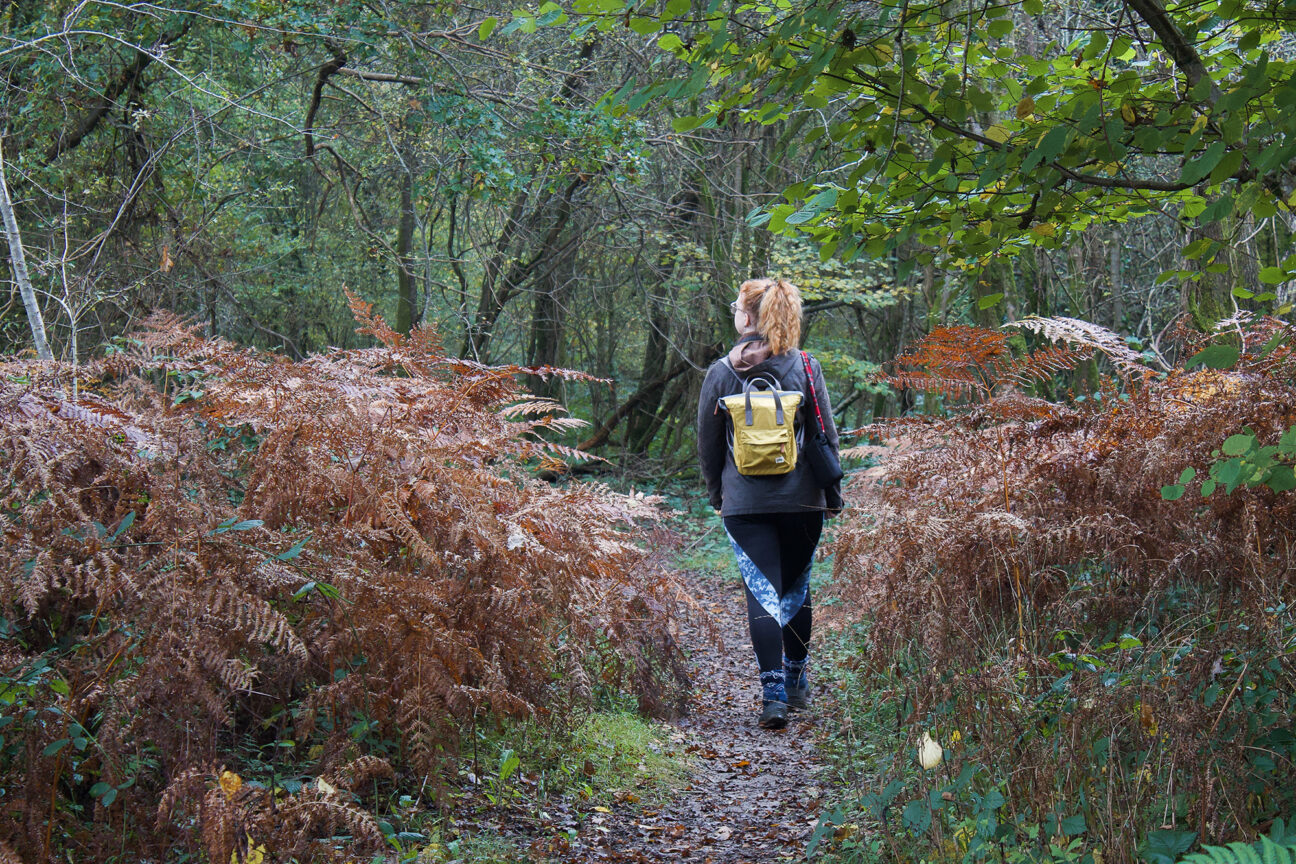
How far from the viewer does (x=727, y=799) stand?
13.3 ft

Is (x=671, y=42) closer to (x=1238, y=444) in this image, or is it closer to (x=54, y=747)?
(x=1238, y=444)

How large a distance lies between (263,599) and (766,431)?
8.55 feet

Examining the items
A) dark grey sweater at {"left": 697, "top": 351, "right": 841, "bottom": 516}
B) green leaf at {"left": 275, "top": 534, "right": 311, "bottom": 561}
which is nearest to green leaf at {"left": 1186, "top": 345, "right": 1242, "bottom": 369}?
dark grey sweater at {"left": 697, "top": 351, "right": 841, "bottom": 516}

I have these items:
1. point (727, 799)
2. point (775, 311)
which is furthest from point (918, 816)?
point (775, 311)

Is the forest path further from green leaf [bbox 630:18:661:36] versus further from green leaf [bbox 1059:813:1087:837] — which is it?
green leaf [bbox 630:18:661:36]

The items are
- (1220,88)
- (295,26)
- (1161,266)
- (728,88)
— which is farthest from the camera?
(1161,266)

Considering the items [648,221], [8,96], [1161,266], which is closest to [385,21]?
[8,96]

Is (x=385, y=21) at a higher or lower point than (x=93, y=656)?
higher

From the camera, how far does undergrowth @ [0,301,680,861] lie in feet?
8.81

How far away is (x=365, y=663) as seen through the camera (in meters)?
3.32

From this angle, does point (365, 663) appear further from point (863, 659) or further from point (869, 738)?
point (863, 659)

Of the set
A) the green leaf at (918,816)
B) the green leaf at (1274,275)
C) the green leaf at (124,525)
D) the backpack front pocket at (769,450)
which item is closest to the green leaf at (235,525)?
the green leaf at (124,525)

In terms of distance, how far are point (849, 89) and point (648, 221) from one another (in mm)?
10630

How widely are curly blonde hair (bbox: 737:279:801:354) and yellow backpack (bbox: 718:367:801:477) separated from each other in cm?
32
